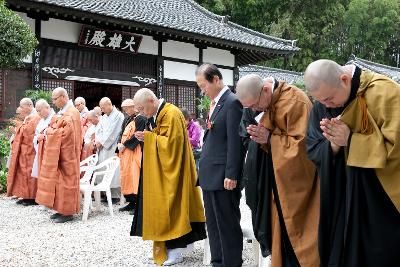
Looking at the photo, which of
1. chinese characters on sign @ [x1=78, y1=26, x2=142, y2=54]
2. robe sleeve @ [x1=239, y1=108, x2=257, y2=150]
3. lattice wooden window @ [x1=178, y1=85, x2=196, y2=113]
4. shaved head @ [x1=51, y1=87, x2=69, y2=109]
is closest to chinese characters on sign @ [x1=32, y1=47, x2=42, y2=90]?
chinese characters on sign @ [x1=78, y1=26, x2=142, y2=54]

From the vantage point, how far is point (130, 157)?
23.3ft

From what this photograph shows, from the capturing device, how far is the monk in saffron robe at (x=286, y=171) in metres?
2.85

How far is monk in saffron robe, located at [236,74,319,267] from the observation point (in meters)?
2.85

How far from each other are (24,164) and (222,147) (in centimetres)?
520

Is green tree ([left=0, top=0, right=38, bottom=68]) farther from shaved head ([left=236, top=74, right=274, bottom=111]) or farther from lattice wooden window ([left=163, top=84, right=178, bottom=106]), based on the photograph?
lattice wooden window ([left=163, top=84, right=178, bottom=106])

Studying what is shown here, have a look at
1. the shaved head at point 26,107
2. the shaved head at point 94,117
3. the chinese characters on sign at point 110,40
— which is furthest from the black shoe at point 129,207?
the chinese characters on sign at point 110,40

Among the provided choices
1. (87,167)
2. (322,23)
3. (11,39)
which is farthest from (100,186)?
(322,23)

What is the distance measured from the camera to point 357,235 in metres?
2.32

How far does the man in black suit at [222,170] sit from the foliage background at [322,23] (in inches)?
928

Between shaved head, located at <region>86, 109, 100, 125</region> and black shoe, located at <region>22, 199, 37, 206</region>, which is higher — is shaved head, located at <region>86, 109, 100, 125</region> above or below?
above

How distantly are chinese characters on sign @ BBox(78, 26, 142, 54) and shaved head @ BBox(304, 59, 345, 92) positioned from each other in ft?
32.0

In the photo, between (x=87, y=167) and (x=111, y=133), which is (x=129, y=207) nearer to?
(x=87, y=167)

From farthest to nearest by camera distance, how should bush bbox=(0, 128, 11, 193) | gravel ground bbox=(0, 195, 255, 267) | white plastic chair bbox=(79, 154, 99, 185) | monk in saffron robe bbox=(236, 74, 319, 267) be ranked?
bush bbox=(0, 128, 11, 193), white plastic chair bbox=(79, 154, 99, 185), gravel ground bbox=(0, 195, 255, 267), monk in saffron robe bbox=(236, 74, 319, 267)

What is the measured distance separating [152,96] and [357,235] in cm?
250
